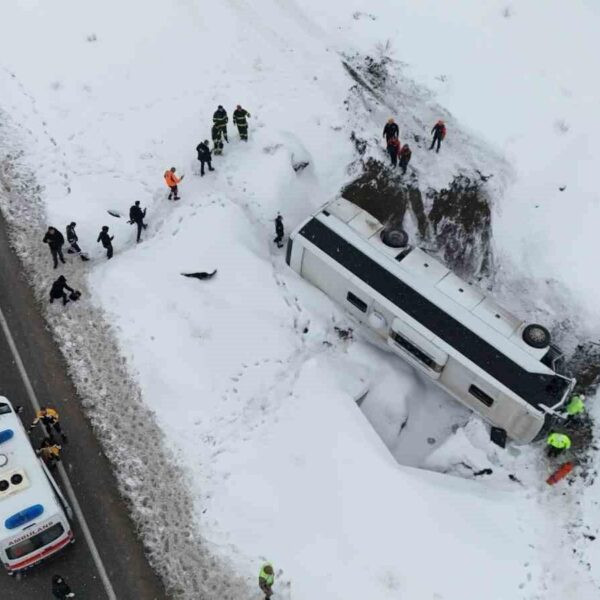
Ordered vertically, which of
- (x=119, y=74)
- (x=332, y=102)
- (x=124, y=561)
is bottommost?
(x=124, y=561)

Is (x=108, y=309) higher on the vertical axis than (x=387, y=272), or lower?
lower

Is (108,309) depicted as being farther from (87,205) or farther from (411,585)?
(411,585)

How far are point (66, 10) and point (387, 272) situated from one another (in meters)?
16.5

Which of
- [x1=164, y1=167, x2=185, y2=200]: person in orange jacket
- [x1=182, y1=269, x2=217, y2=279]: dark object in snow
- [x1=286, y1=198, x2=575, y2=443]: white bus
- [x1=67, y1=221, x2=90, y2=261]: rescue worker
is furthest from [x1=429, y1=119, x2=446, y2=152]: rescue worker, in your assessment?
[x1=67, y1=221, x2=90, y2=261]: rescue worker

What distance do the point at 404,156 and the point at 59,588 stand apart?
588 inches

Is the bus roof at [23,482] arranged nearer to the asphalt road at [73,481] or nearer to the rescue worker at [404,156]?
the asphalt road at [73,481]

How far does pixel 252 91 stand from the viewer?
76.9 ft

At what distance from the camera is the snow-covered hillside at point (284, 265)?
15.9 meters

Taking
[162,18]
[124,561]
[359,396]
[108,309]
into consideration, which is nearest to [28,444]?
[124,561]

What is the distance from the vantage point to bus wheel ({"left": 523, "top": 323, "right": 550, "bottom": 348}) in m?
16.9

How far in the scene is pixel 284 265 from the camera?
811 inches

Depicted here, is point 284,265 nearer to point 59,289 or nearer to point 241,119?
point 241,119

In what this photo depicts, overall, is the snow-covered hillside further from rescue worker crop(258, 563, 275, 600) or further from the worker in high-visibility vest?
the worker in high-visibility vest

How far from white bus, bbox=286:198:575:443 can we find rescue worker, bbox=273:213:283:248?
50.3 inches
